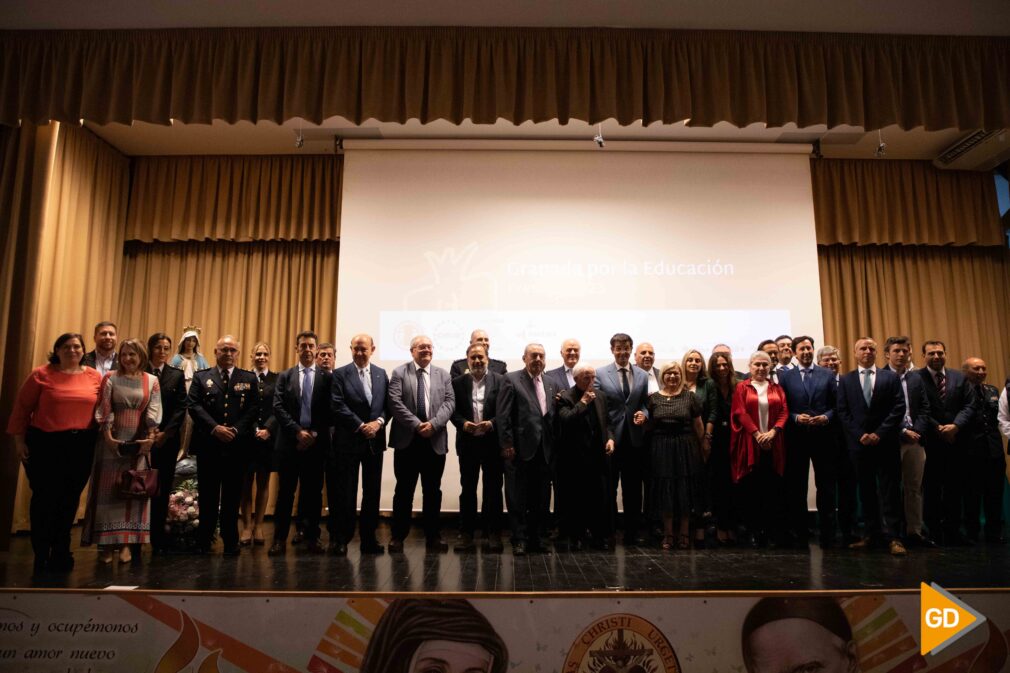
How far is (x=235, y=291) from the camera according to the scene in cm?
650

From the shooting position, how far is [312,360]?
4.23 m

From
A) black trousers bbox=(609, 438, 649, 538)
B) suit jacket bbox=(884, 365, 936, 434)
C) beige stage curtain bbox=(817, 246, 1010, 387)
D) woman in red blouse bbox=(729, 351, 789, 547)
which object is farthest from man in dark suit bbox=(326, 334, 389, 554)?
beige stage curtain bbox=(817, 246, 1010, 387)

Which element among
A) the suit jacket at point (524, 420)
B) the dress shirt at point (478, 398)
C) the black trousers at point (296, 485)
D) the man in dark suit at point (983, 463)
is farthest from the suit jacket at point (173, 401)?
the man in dark suit at point (983, 463)

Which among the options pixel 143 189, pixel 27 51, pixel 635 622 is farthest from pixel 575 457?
pixel 143 189

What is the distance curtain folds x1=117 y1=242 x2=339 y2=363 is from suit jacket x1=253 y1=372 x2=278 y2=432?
1960mm

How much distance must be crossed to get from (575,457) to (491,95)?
90.1 inches

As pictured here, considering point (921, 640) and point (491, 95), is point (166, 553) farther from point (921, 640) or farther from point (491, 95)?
point (921, 640)

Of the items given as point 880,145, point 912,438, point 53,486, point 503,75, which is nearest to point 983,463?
point 912,438

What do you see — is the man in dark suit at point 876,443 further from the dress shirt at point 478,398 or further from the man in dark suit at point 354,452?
the man in dark suit at point 354,452

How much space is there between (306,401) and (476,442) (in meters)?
1.11

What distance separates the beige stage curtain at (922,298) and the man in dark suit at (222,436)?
548 cm

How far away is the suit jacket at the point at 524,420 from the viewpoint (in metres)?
4.03

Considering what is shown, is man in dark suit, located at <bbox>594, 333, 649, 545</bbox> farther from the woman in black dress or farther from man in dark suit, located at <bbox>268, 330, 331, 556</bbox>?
man in dark suit, located at <bbox>268, 330, 331, 556</bbox>

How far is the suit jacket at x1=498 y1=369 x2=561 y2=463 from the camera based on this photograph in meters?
4.03
